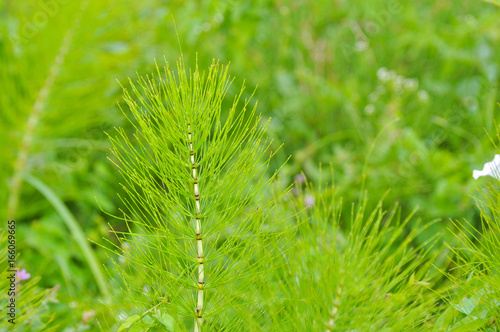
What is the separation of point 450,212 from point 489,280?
94 centimetres

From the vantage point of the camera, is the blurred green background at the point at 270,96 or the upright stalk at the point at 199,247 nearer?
the upright stalk at the point at 199,247

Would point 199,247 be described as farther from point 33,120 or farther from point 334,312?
point 33,120

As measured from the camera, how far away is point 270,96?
2.19m

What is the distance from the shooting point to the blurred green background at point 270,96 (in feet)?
5.33

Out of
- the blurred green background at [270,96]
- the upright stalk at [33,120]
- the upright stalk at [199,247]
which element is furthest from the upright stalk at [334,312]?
the upright stalk at [33,120]

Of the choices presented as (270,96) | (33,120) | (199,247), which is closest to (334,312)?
(199,247)

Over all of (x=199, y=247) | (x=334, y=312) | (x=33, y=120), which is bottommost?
(x=334, y=312)

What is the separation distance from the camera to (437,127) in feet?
6.97

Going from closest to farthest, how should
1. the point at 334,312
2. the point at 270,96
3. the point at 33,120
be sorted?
the point at 334,312 → the point at 33,120 → the point at 270,96

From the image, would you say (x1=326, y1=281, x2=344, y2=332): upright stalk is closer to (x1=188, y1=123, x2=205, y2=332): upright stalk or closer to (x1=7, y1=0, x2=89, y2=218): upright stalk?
(x1=188, y1=123, x2=205, y2=332): upright stalk

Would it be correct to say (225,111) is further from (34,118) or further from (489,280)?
(489,280)

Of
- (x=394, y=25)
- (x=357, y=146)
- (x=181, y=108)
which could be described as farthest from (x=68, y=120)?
(x=394, y=25)

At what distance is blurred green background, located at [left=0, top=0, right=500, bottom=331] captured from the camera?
1.62 metres

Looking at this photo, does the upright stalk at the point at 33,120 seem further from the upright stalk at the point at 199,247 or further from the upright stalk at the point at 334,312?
the upright stalk at the point at 334,312
